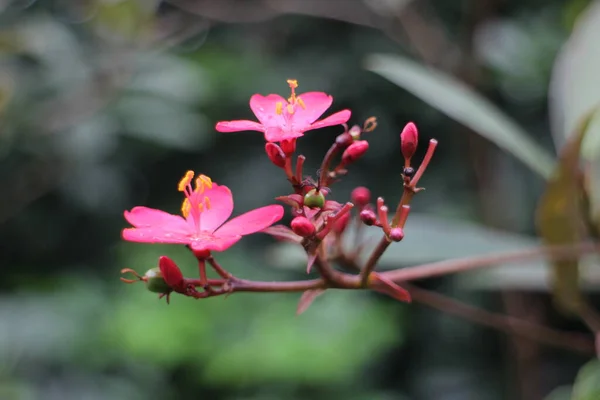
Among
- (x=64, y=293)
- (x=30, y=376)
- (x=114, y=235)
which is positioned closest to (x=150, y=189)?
(x=114, y=235)

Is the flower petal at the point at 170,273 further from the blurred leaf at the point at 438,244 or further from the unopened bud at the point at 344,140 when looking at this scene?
the blurred leaf at the point at 438,244

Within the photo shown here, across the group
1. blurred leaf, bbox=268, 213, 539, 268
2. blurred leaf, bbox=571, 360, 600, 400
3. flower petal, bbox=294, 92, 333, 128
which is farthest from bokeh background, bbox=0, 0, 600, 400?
flower petal, bbox=294, 92, 333, 128

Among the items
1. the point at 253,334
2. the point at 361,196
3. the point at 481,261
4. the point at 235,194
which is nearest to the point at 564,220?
the point at 481,261

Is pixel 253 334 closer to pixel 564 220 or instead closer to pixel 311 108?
pixel 564 220

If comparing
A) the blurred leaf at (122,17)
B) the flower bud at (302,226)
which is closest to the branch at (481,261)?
the flower bud at (302,226)

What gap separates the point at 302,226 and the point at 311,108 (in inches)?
4.8

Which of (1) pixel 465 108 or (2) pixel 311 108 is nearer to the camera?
(2) pixel 311 108

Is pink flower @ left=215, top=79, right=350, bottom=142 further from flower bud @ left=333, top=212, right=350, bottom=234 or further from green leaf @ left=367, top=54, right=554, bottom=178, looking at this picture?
green leaf @ left=367, top=54, right=554, bottom=178

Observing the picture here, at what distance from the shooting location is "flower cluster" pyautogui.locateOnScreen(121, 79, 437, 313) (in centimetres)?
40

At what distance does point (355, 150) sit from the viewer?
436 mm

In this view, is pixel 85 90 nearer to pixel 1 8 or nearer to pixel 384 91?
pixel 1 8

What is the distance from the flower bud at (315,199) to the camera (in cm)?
40

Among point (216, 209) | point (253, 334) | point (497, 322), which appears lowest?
point (253, 334)

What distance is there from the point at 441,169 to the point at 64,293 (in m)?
1.05
